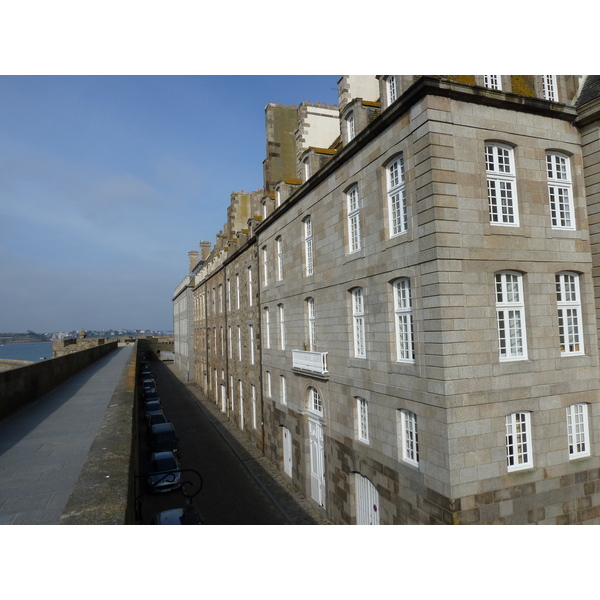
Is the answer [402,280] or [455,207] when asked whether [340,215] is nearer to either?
[402,280]

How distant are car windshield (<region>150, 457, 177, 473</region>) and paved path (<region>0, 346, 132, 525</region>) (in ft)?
18.3

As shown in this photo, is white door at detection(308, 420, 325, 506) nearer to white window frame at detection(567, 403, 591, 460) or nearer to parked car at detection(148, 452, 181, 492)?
parked car at detection(148, 452, 181, 492)

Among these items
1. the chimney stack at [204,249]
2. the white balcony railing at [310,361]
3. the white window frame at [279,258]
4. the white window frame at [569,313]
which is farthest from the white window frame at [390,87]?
the chimney stack at [204,249]

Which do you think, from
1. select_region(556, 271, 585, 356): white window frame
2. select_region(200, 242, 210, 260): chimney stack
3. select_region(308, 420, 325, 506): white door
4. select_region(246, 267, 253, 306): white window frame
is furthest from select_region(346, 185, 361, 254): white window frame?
select_region(200, 242, 210, 260): chimney stack

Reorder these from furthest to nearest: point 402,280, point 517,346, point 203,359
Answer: point 203,359 < point 402,280 < point 517,346

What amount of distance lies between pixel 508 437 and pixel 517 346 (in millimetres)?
2292

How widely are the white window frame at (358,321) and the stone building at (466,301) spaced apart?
0.18ft

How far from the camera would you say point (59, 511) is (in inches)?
233

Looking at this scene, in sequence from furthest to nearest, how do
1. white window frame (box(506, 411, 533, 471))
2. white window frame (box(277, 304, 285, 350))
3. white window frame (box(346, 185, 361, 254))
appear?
white window frame (box(277, 304, 285, 350)) → white window frame (box(346, 185, 361, 254)) → white window frame (box(506, 411, 533, 471))

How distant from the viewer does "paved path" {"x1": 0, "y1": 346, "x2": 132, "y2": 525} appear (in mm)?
6070

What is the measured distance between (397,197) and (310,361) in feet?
24.4

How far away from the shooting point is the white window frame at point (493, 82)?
11.4m

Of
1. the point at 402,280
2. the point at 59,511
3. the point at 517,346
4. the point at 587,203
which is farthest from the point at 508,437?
the point at 59,511

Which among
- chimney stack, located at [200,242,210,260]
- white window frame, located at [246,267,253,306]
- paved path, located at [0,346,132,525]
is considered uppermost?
chimney stack, located at [200,242,210,260]
